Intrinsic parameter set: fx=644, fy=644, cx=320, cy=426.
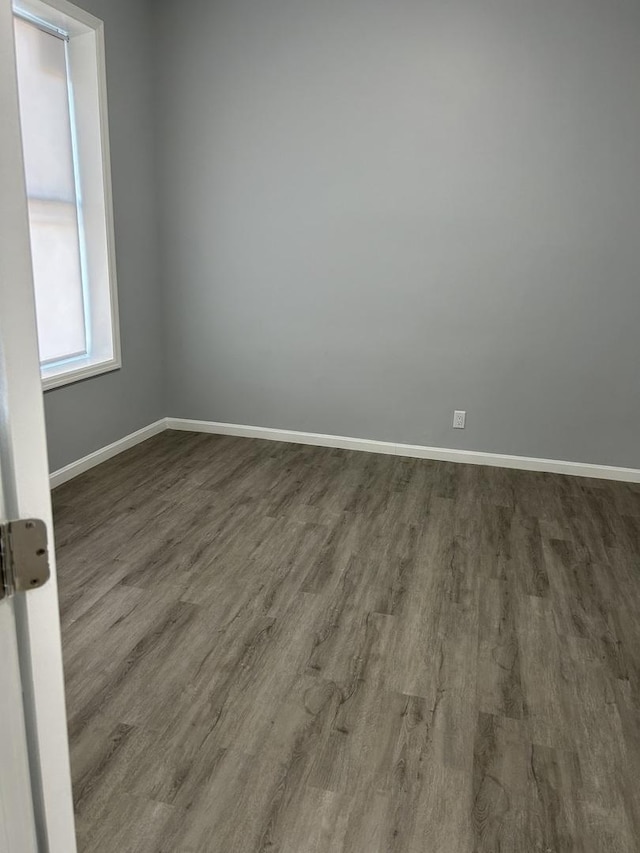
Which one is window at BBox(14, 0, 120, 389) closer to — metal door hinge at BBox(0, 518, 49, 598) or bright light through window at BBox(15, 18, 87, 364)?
bright light through window at BBox(15, 18, 87, 364)

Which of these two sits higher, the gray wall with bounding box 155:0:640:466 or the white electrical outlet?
the gray wall with bounding box 155:0:640:466

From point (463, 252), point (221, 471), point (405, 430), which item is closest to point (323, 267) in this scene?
point (463, 252)

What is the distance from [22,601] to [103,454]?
3.31m

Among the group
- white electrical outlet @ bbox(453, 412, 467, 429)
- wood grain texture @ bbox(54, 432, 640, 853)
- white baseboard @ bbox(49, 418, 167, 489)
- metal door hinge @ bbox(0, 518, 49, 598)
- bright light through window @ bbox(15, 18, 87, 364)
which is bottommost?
wood grain texture @ bbox(54, 432, 640, 853)

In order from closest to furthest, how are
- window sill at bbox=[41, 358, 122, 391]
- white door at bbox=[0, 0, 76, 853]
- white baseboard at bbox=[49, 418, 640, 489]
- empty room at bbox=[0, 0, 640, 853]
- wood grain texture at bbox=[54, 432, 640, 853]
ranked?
white door at bbox=[0, 0, 76, 853] → wood grain texture at bbox=[54, 432, 640, 853] → empty room at bbox=[0, 0, 640, 853] → window sill at bbox=[41, 358, 122, 391] → white baseboard at bbox=[49, 418, 640, 489]

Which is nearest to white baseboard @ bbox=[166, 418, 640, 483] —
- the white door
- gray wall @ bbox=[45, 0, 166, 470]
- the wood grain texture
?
the wood grain texture

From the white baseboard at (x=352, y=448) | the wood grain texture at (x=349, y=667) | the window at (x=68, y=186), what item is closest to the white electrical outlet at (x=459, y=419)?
the white baseboard at (x=352, y=448)

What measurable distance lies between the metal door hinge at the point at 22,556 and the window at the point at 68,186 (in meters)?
2.85

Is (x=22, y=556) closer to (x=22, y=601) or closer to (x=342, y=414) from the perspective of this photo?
(x=22, y=601)

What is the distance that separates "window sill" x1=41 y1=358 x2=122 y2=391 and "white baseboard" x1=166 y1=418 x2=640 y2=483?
2.71ft

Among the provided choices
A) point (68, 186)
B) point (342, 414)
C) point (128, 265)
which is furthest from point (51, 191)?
point (342, 414)

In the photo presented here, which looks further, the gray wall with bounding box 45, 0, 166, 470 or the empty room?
the gray wall with bounding box 45, 0, 166, 470

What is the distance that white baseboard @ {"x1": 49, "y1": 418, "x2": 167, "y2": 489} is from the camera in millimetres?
3463

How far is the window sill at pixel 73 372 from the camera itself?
3279 millimetres
